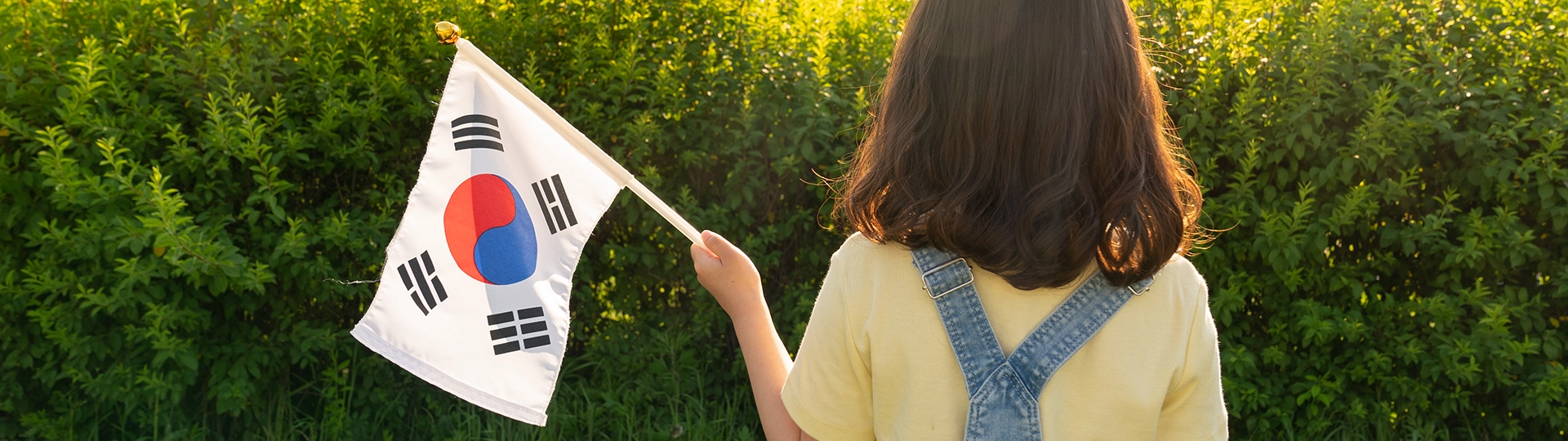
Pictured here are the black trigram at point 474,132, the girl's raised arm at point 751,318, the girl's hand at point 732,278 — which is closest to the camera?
the girl's raised arm at point 751,318

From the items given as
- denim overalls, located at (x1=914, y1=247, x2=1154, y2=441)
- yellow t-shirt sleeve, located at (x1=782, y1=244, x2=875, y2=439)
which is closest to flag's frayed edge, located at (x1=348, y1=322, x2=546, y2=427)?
yellow t-shirt sleeve, located at (x1=782, y1=244, x2=875, y2=439)

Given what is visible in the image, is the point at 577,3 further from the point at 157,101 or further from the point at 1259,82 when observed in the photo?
the point at 1259,82

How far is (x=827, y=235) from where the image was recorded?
386cm

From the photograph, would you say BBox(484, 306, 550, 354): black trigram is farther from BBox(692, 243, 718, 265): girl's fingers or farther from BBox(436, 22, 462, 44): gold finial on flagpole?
BBox(436, 22, 462, 44): gold finial on flagpole

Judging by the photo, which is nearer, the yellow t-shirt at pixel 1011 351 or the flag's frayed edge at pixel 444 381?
the yellow t-shirt at pixel 1011 351

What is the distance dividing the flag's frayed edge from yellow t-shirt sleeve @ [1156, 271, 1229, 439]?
118 centimetres

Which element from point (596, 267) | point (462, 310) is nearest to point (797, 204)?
point (596, 267)

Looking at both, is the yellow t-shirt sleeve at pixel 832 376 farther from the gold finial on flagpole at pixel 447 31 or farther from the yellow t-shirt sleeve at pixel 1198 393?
the gold finial on flagpole at pixel 447 31

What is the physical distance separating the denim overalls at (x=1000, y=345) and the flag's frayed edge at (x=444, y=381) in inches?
39.5

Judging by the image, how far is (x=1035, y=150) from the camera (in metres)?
1.35

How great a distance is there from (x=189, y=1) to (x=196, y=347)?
118cm

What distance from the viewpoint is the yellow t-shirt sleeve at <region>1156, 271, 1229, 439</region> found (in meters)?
1.44

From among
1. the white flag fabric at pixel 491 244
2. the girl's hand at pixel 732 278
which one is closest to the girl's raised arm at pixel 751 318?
the girl's hand at pixel 732 278

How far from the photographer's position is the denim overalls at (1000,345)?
1351 millimetres
